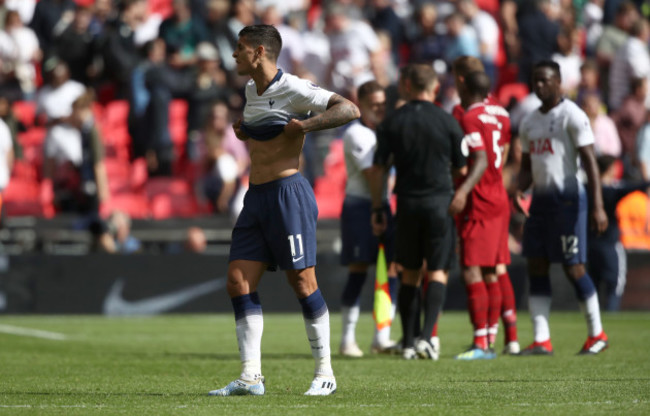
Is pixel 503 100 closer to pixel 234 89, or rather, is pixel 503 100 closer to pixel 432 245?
pixel 234 89

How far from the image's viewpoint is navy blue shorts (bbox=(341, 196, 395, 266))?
36.7 ft

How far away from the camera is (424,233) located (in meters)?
10.1

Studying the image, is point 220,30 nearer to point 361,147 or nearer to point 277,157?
point 361,147

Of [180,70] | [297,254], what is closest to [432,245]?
[297,254]

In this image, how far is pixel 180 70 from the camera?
63.6 ft

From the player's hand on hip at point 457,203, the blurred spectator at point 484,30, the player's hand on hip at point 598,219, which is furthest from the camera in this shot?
the blurred spectator at point 484,30

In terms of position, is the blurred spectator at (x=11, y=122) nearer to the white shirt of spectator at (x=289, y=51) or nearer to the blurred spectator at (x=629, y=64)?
the white shirt of spectator at (x=289, y=51)

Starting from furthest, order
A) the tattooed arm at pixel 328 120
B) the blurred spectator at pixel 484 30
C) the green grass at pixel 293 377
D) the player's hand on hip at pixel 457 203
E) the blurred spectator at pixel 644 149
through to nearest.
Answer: the blurred spectator at pixel 484 30, the blurred spectator at pixel 644 149, the player's hand on hip at pixel 457 203, the tattooed arm at pixel 328 120, the green grass at pixel 293 377

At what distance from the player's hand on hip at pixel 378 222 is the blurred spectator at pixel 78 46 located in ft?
34.5

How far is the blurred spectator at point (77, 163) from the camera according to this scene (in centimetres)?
1753

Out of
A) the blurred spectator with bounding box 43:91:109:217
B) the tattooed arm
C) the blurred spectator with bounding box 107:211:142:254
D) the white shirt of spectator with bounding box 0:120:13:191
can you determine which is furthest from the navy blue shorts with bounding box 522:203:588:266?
the blurred spectator with bounding box 43:91:109:217

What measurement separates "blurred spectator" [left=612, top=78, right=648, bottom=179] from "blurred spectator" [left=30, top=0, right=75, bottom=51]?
952cm

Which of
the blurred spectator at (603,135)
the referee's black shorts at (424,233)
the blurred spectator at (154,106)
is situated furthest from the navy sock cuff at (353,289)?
the blurred spectator at (154,106)

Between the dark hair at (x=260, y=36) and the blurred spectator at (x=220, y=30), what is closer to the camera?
the dark hair at (x=260, y=36)
